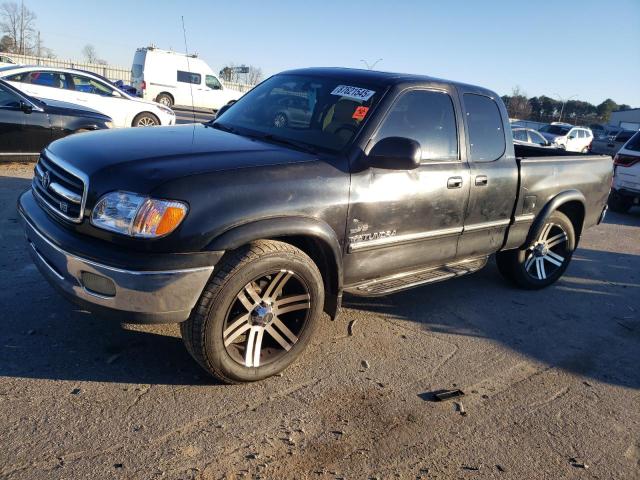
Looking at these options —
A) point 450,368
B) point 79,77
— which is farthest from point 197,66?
point 450,368

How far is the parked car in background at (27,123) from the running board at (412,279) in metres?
6.64

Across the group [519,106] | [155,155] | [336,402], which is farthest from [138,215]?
[519,106]

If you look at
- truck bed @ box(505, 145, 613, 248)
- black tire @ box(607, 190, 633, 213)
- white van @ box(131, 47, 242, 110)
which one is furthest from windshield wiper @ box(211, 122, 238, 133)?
white van @ box(131, 47, 242, 110)

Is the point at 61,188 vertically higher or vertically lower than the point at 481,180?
lower

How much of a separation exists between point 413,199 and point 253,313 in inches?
55.3

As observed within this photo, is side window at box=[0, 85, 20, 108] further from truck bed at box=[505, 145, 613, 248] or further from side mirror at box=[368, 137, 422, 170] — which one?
truck bed at box=[505, 145, 613, 248]

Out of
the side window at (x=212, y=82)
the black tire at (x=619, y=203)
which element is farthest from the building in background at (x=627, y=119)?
the black tire at (x=619, y=203)

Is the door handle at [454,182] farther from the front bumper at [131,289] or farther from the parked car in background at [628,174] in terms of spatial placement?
the parked car in background at [628,174]

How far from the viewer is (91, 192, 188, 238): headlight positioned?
2617 millimetres

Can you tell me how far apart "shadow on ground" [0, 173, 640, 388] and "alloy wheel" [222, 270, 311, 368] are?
0.32 meters

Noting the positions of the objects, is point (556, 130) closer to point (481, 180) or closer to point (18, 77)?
point (18, 77)

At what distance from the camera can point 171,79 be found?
2222 cm

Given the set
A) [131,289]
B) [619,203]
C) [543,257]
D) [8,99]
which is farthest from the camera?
[619,203]

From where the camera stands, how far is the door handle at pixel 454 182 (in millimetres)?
3879
